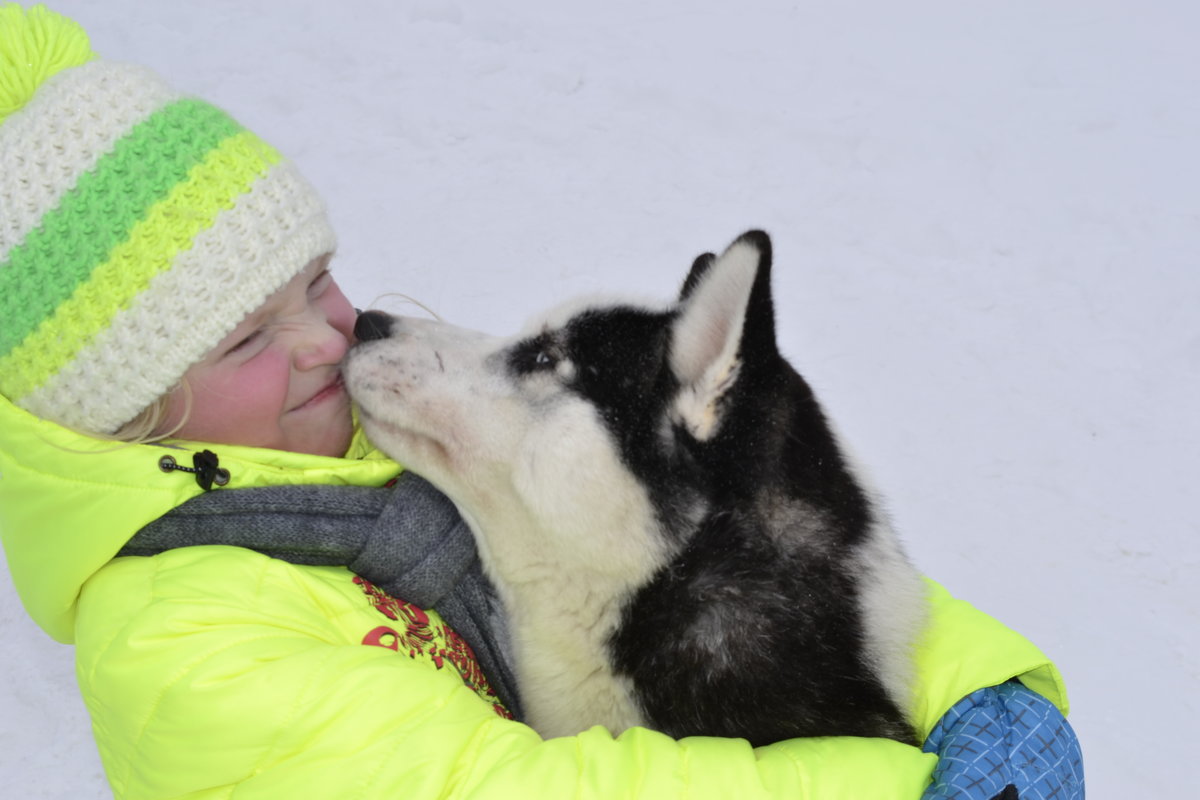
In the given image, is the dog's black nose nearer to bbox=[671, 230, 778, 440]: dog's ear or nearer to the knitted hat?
the knitted hat

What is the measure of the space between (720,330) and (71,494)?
1.13 metres

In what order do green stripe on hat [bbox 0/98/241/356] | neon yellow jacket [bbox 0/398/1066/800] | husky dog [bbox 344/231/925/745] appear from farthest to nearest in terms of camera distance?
husky dog [bbox 344/231/925/745] < green stripe on hat [bbox 0/98/241/356] < neon yellow jacket [bbox 0/398/1066/800]

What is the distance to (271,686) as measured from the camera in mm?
1466

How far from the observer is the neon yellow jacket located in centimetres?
146

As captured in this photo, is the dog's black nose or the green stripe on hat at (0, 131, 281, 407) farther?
the dog's black nose

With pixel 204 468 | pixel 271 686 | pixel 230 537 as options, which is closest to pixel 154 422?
pixel 204 468

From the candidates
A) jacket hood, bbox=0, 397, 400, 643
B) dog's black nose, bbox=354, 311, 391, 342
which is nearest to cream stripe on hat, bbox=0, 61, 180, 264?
jacket hood, bbox=0, 397, 400, 643

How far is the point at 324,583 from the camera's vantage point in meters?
1.79

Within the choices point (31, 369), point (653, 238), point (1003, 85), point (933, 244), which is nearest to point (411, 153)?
point (653, 238)

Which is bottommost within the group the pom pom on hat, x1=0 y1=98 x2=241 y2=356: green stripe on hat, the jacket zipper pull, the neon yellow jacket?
the neon yellow jacket

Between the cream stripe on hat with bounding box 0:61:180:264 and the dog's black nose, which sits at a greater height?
the cream stripe on hat with bounding box 0:61:180:264

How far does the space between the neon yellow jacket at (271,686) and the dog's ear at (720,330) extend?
22.7 inches

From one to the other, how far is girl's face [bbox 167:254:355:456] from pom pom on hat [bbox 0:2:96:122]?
55 centimetres

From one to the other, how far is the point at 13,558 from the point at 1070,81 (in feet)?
18.3
